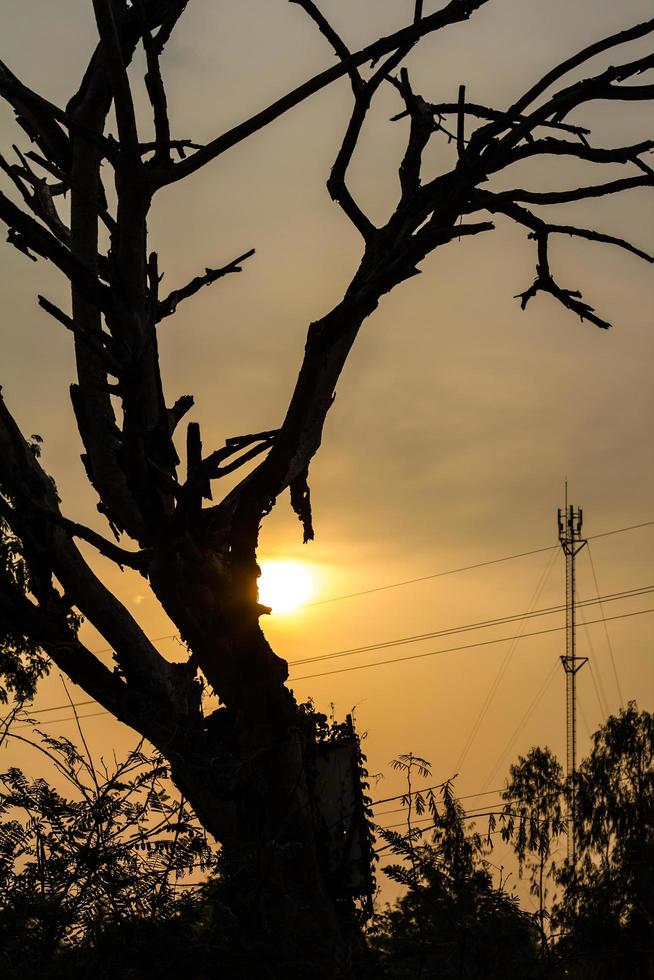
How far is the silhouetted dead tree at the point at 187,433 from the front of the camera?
6039 millimetres

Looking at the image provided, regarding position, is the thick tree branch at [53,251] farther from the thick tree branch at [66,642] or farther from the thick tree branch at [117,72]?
the thick tree branch at [66,642]

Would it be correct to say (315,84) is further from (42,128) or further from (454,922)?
(454,922)

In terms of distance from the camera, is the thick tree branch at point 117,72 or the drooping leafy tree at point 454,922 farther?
the thick tree branch at point 117,72

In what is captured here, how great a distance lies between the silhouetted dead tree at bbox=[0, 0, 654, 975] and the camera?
6039 mm

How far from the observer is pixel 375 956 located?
504cm

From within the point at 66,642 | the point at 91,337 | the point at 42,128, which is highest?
the point at 42,128

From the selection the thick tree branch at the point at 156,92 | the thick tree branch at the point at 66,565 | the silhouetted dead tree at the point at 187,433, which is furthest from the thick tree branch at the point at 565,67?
the thick tree branch at the point at 66,565

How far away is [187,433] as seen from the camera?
5.63 m

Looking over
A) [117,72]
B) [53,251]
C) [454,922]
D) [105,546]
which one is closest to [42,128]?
[117,72]

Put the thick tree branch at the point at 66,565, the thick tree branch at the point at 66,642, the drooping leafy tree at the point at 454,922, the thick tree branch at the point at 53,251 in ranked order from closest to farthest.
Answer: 1. the drooping leafy tree at the point at 454,922
2. the thick tree branch at the point at 53,251
3. the thick tree branch at the point at 66,642
4. the thick tree branch at the point at 66,565

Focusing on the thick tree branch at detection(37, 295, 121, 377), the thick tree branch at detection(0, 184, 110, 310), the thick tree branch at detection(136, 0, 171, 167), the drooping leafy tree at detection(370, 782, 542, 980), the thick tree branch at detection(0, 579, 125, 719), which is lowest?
the drooping leafy tree at detection(370, 782, 542, 980)

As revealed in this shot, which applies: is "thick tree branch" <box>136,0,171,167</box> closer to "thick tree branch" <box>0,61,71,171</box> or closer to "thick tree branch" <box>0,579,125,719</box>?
"thick tree branch" <box>0,61,71,171</box>

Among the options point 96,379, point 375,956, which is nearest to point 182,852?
point 375,956

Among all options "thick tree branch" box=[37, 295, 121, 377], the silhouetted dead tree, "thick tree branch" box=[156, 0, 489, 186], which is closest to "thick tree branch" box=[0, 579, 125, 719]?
the silhouetted dead tree
